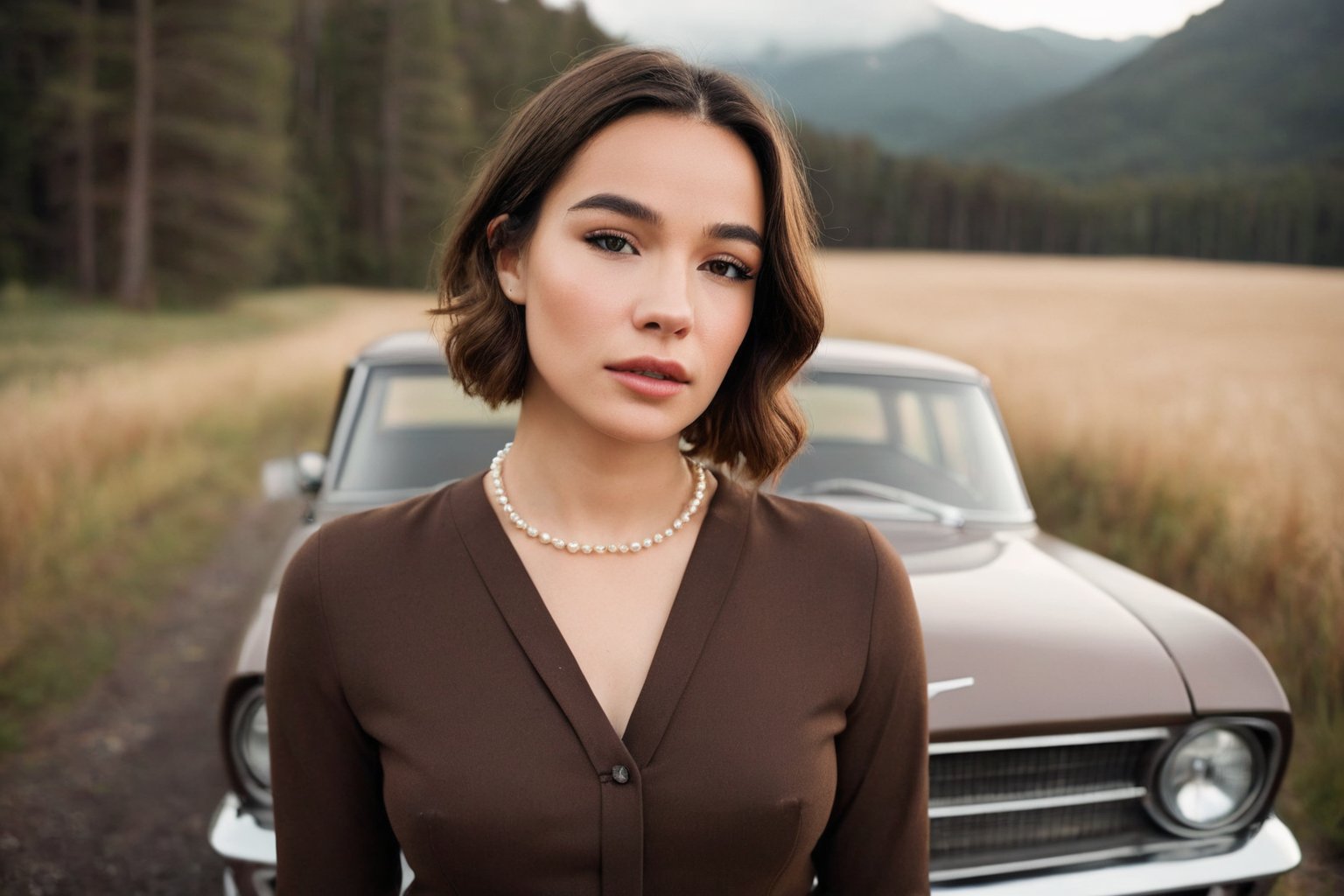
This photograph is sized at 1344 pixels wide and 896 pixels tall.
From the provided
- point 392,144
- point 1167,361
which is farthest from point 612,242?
point 392,144

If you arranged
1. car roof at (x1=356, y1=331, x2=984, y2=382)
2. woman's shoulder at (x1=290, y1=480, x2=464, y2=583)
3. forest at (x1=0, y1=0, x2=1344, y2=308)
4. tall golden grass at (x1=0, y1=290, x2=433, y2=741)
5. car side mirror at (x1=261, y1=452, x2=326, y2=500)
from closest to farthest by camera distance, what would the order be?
1. woman's shoulder at (x1=290, y1=480, x2=464, y2=583)
2. car side mirror at (x1=261, y1=452, x2=326, y2=500)
3. car roof at (x1=356, y1=331, x2=984, y2=382)
4. tall golden grass at (x1=0, y1=290, x2=433, y2=741)
5. forest at (x1=0, y1=0, x2=1344, y2=308)

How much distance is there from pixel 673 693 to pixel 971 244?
55842 mm

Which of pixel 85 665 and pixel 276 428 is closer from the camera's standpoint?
pixel 85 665

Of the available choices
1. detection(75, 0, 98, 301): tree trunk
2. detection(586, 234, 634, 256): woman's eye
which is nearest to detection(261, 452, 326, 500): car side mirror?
detection(586, 234, 634, 256): woman's eye

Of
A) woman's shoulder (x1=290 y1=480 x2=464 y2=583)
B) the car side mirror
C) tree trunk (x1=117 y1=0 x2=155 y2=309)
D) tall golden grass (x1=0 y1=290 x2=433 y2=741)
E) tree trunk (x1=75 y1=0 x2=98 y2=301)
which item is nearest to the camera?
woman's shoulder (x1=290 y1=480 x2=464 y2=583)

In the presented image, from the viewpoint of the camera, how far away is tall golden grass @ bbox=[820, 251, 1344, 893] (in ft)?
12.2

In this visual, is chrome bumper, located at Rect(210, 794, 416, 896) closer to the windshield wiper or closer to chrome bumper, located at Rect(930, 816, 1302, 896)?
chrome bumper, located at Rect(930, 816, 1302, 896)

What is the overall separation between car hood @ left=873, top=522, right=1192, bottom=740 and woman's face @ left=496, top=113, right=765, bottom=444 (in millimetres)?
1050

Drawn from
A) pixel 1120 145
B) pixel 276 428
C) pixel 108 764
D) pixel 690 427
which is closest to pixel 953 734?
pixel 690 427

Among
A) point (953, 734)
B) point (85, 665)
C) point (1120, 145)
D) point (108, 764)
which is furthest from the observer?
point (1120, 145)

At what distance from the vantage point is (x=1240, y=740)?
225 cm

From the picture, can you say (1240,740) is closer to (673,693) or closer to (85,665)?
(673,693)

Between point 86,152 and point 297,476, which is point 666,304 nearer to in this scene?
point 297,476

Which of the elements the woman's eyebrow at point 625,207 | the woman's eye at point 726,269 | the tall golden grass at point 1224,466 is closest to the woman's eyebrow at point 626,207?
the woman's eyebrow at point 625,207
